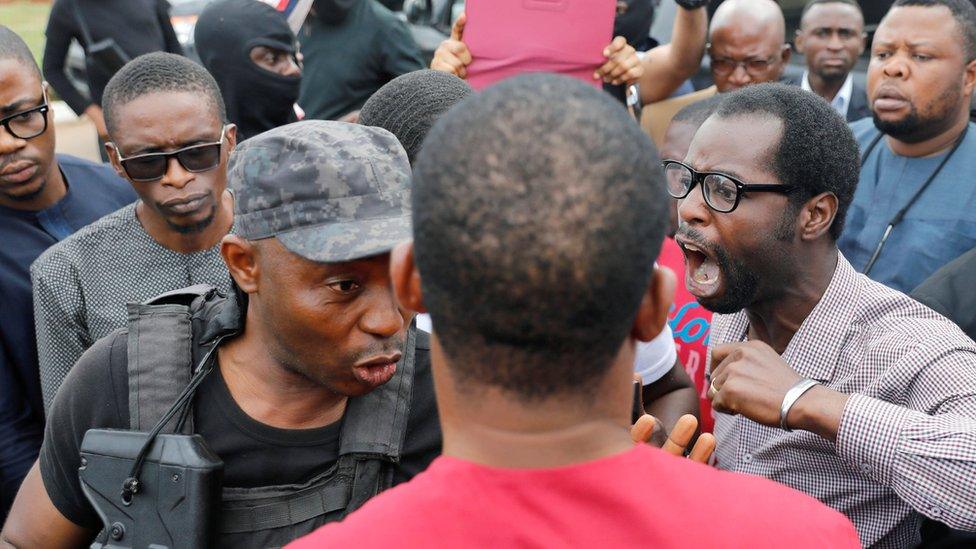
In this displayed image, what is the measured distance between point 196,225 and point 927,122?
9.22 feet

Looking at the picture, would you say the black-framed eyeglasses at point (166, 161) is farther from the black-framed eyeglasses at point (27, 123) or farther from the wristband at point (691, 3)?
the wristband at point (691, 3)

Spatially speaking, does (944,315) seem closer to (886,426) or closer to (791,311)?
(791,311)

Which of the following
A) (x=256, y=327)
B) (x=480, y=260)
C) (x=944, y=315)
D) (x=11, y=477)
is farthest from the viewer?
(x=11, y=477)

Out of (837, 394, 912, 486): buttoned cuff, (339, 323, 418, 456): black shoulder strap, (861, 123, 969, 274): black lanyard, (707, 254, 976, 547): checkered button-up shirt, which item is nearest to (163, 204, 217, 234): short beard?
(339, 323, 418, 456): black shoulder strap

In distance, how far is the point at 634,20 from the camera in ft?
19.2

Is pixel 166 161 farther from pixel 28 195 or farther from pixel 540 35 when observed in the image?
pixel 540 35

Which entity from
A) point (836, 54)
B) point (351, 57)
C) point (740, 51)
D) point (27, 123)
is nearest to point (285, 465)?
point (27, 123)

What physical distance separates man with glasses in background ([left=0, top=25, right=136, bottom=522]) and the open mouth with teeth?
2084 mm

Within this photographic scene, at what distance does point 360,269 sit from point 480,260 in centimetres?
89

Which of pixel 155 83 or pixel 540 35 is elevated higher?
pixel 540 35

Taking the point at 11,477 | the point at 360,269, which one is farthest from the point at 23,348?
the point at 360,269

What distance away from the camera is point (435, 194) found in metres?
1.18

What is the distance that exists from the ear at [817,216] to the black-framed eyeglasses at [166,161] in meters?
1.92

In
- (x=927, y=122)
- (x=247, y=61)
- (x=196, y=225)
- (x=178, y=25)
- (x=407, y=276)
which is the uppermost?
(x=407, y=276)
